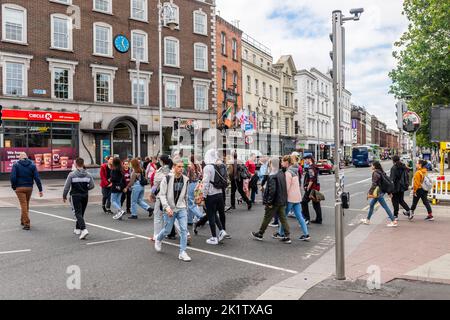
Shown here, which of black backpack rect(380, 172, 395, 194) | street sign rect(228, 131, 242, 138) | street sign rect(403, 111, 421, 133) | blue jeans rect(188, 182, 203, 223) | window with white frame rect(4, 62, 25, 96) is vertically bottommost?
blue jeans rect(188, 182, 203, 223)

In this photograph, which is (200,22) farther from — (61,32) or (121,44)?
(61,32)

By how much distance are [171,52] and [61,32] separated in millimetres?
8810

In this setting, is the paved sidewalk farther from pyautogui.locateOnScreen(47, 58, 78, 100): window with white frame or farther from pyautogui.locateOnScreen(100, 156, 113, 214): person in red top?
pyautogui.locateOnScreen(47, 58, 78, 100): window with white frame

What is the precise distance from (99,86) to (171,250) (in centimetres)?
2428

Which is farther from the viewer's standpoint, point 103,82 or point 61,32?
point 103,82

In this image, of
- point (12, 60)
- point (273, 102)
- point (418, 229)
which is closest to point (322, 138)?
point (273, 102)

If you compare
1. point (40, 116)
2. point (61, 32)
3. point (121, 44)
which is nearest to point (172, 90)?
point (121, 44)

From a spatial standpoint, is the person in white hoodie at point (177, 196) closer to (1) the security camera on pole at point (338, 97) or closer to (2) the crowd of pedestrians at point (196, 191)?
(2) the crowd of pedestrians at point (196, 191)

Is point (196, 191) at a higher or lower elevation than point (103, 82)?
lower

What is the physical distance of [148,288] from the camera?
5.74m

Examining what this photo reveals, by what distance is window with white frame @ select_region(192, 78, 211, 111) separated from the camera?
36031mm

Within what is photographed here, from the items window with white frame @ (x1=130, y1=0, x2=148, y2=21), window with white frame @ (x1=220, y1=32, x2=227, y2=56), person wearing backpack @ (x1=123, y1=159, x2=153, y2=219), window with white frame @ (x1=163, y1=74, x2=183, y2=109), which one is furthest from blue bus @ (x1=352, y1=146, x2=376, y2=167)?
person wearing backpack @ (x1=123, y1=159, x2=153, y2=219)

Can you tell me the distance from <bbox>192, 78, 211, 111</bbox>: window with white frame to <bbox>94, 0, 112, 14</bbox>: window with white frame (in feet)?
28.5

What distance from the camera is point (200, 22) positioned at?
36281mm
